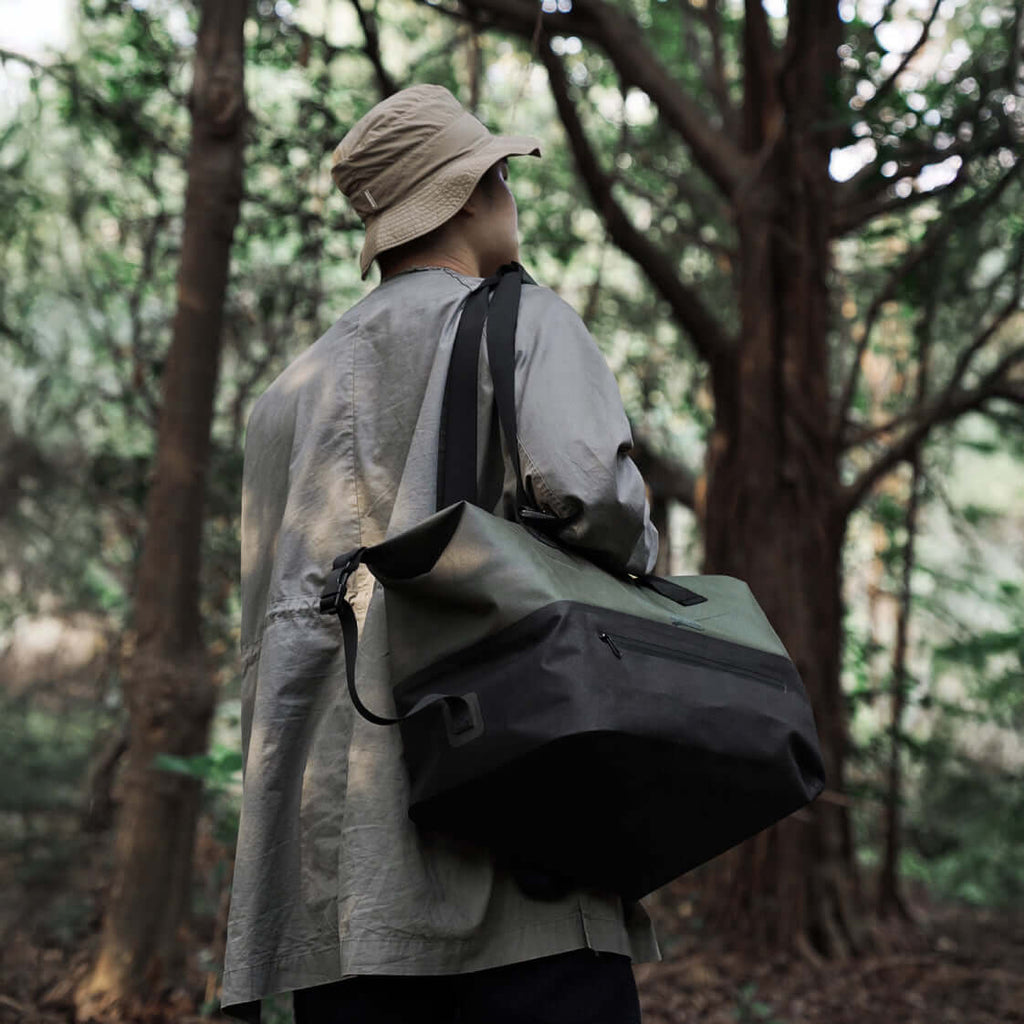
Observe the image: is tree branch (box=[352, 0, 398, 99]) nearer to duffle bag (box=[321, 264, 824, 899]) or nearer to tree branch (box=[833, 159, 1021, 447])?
tree branch (box=[833, 159, 1021, 447])

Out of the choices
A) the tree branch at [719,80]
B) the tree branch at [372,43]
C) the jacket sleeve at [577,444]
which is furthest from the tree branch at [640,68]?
the jacket sleeve at [577,444]

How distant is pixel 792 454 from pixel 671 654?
15.2 ft

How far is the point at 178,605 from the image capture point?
13.3 ft

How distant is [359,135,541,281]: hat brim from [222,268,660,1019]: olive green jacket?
74 millimetres

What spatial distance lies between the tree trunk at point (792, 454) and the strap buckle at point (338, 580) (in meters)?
4.54

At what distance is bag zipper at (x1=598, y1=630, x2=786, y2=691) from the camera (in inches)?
59.0

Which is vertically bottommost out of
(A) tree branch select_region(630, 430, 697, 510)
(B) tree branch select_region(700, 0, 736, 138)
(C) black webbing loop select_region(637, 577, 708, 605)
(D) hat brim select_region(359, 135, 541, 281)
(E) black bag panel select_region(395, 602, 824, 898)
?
(E) black bag panel select_region(395, 602, 824, 898)

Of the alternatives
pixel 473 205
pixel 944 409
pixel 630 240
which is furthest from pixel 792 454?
Result: pixel 473 205

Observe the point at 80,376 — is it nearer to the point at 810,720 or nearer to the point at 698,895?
the point at 698,895

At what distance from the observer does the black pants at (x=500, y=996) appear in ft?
5.07

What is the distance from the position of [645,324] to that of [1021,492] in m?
5.50

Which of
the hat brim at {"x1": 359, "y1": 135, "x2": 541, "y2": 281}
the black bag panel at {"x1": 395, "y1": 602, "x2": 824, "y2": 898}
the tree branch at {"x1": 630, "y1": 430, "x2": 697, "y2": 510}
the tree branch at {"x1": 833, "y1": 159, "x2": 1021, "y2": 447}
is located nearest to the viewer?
the black bag panel at {"x1": 395, "y1": 602, "x2": 824, "y2": 898}

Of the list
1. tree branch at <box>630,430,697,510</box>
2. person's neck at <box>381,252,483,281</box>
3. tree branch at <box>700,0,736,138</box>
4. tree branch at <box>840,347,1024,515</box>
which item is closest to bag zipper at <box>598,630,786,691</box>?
person's neck at <box>381,252,483,281</box>

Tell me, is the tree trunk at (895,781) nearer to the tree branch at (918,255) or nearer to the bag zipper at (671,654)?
the tree branch at (918,255)
